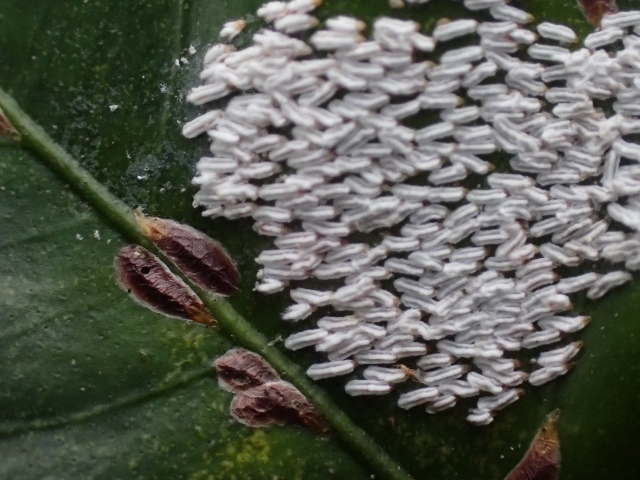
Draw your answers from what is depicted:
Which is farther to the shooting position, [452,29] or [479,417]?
[479,417]

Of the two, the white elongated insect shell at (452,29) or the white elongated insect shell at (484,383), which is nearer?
the white elongated insect shell at (452,29)

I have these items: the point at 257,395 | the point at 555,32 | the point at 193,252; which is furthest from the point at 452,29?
the point at 257,395

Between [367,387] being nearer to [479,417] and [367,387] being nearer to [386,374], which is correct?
[386,374]

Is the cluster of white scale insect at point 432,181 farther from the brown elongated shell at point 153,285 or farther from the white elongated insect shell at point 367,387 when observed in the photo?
the brown elongated shell at point 153,285

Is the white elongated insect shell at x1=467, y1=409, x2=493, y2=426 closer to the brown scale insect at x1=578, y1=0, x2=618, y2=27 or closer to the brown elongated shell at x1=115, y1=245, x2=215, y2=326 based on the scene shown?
the brown elongated shell at x1=115, y1=245, x2=215, y2=326

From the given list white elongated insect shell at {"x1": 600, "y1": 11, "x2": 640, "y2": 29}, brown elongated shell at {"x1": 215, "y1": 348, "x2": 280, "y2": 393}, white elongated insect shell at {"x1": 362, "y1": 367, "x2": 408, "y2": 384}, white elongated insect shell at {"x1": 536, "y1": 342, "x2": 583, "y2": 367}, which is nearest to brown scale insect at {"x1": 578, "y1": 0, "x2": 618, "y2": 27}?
white elongated insect shell at {"x1": 600, "y1": 11, "x2": 640, "y2": 29}

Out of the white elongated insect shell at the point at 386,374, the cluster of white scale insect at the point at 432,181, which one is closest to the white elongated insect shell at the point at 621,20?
the cluster of white scale insect at the point at 432,181
